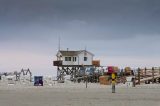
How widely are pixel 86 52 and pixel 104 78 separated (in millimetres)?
33036

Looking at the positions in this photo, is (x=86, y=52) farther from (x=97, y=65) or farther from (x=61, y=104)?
(x=61, y=104)

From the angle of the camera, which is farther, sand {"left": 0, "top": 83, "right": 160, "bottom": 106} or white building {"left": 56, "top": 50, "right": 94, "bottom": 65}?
white building {"left": 56, "top": 50, "right": 94, "bottom": 65}

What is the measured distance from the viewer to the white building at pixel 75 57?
83625 millimetres

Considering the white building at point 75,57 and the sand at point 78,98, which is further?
the white building at point 75,57

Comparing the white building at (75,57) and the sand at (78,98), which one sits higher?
the white building at (75,57)

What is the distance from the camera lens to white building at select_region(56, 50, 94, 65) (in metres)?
83.6

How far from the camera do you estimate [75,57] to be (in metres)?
83.9

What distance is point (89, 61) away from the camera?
85250mm

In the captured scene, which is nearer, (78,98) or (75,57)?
(78,98)

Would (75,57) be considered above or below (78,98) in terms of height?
above

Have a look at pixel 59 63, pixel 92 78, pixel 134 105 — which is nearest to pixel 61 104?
pixel 134 105

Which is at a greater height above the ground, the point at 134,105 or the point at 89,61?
the point at 89,61

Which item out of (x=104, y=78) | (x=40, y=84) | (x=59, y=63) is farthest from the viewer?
(x=59, y=63)

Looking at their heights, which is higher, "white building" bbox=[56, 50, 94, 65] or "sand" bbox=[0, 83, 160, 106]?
"white building" bbox=[56, 50, 94, 65]
